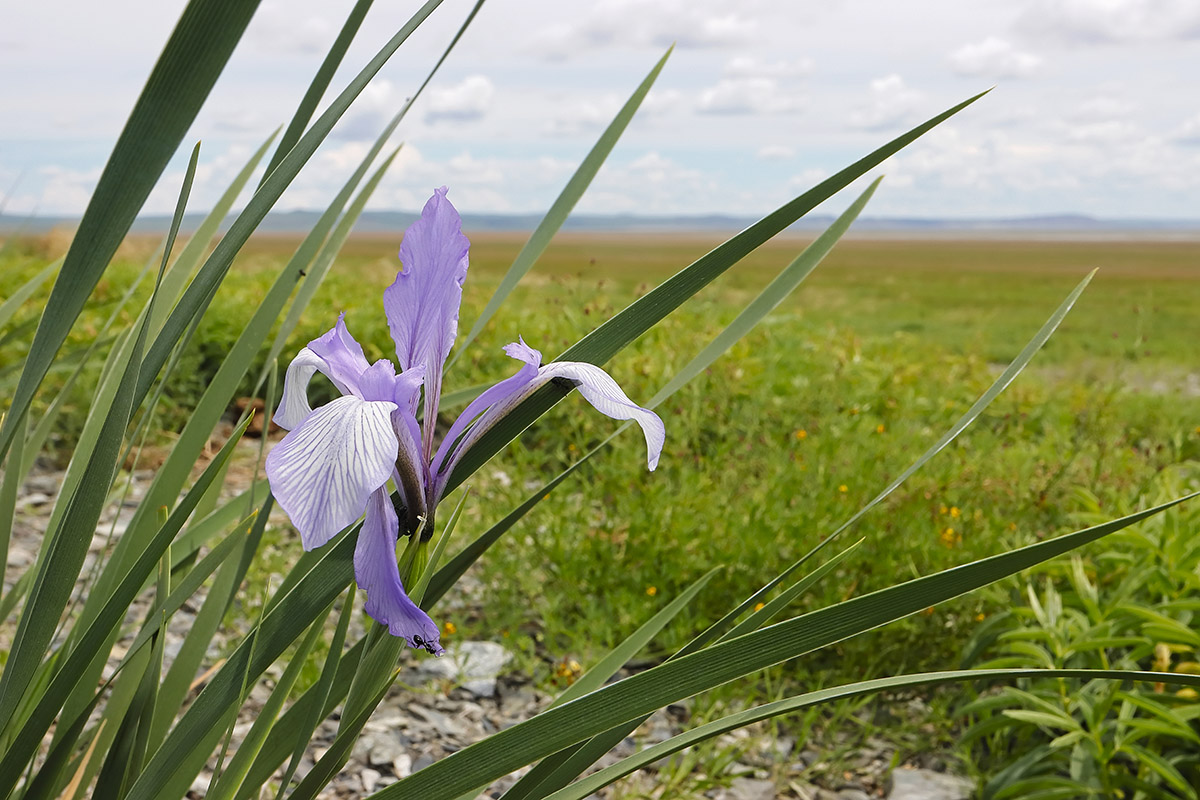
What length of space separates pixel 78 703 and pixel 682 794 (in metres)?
1.16

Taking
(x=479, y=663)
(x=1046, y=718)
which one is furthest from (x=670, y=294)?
(x=479, y=663)

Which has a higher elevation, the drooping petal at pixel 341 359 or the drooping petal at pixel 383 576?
the drooping petal at pixel 341 359

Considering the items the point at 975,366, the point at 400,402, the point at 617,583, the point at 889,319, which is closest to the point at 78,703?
the point at 400,402

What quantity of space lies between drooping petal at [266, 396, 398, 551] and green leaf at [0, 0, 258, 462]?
126 millimetres

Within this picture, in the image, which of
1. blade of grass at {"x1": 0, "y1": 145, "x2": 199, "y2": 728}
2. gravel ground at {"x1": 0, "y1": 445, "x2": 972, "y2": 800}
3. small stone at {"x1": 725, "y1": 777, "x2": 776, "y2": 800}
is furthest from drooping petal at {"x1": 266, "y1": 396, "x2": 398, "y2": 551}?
small stone at {"x1": 725, "y1": 777, "x2": 776, "y2": 800}

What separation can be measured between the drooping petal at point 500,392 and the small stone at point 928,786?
1509 millimetres

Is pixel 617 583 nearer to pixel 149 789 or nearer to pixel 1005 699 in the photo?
pixel 1005 699

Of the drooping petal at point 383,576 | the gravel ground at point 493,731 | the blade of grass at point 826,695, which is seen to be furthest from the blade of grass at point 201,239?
the gravel ground at point 493,731

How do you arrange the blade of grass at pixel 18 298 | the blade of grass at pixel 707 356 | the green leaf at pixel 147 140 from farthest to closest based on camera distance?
the blade of grass at pixel 18 298
the blade of grass at pixel 707 356
the green leaf at pixel 147 140

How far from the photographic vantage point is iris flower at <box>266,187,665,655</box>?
0.43m

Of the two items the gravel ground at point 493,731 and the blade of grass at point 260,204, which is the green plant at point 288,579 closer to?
the blade of grass at point 260,204

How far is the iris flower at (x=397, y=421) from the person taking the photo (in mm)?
433

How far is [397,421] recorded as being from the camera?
534 mm

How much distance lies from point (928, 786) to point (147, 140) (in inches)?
71.8
